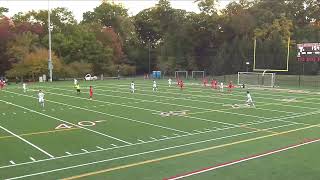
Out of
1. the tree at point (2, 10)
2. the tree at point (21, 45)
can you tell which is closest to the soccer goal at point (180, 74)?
the tree at point (21, 45)

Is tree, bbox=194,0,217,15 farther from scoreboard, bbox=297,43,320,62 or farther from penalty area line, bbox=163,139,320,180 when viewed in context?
penalty area line, bbox=163,139,320,180

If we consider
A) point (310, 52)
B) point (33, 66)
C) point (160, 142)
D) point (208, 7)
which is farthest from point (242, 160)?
point (208, 7)

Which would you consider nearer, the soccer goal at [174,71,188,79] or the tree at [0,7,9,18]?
the soccer goal at [174,71,188,79]

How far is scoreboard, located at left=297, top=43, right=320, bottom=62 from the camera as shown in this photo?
135 ft

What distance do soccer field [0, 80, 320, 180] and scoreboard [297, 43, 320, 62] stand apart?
47.3ft

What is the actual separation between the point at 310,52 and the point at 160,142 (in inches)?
1159

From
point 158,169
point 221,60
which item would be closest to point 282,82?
point 221,60

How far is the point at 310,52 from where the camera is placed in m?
41.7

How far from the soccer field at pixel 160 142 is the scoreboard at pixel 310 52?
568 inches

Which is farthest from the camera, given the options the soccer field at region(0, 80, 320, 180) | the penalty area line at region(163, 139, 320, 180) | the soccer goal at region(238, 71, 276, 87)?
the soccer goal at region(238, 71, 276, 87)

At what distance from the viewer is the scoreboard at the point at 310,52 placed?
135ft

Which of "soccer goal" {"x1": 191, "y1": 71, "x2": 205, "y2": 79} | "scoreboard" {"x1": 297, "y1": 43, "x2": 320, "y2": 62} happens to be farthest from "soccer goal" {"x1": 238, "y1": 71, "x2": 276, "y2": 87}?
"soccer goal" {"x1": 191, "y1": 71, "x2": 205, "y2": 79}

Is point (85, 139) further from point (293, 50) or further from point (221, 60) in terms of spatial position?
point (221, 60)

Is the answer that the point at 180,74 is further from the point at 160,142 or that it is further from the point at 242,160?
the point at 242,160
